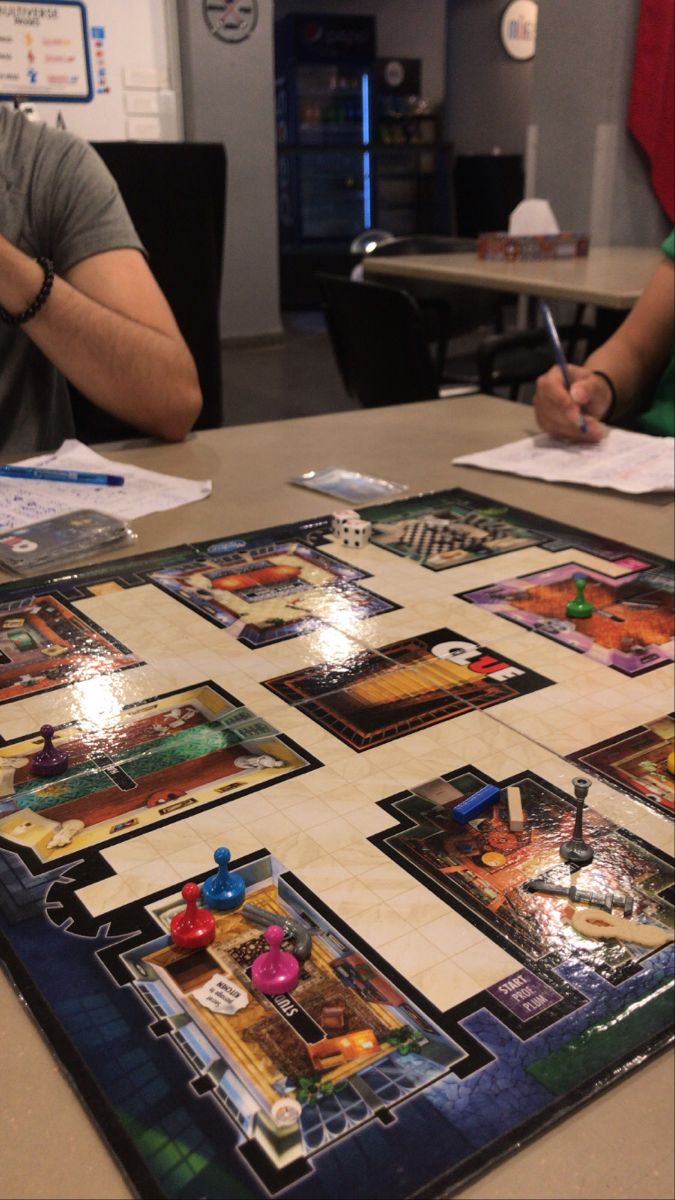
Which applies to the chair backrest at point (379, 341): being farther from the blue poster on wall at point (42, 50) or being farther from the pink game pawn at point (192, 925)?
the pink game pawn at point (192, 925)

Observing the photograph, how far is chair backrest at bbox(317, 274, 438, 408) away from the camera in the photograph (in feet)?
7.30

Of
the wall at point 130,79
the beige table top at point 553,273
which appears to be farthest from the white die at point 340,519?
the wall at point 130,79

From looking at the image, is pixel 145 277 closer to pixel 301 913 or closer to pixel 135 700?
pixel 135 700

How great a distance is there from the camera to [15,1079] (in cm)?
38

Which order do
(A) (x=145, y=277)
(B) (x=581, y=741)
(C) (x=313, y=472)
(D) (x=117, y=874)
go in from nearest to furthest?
1. (D) (x=117, y=874)
2. (B) (x=581, y=741)
3. (C) (x=313, y=472)
4. (A) (x=145, y=277)

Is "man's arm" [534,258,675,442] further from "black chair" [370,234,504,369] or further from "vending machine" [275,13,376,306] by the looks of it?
"vending machine" [275,13,376,306]

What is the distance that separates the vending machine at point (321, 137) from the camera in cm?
621

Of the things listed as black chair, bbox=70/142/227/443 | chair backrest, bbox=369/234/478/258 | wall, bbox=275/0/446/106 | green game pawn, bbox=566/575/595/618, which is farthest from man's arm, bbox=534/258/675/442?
wall, bbox=275/0/446/106

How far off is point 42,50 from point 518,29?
5.59m

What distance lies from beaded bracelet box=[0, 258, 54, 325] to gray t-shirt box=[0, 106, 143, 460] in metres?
0.11

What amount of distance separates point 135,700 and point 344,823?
185mm

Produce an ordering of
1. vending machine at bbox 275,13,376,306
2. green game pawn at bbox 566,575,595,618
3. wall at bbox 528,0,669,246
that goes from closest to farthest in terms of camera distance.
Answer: green game pawn at bbox 566,575,595,618 → wall at bbox 528,0,669,246 → vending machine at bbox 275,13,376,306

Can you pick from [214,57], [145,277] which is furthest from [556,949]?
[214,57]

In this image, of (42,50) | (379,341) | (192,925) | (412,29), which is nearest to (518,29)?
(412,29)
